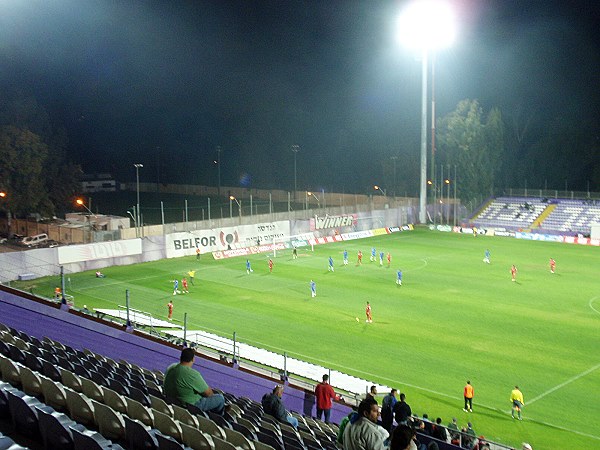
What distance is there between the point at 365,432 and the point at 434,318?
27079 mm

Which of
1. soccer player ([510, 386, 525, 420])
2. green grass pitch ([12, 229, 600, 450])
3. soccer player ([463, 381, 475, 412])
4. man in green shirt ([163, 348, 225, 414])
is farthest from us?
green grass pitch ([12, 229, 600, 450])

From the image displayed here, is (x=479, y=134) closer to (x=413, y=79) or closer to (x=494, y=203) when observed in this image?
(x=494, y=203)

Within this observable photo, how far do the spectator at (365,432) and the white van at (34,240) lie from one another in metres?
52.0

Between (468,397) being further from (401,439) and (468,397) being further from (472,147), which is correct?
(472,147)

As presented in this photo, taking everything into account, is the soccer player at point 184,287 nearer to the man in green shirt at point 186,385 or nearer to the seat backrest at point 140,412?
the man in green shirt at point 186,385

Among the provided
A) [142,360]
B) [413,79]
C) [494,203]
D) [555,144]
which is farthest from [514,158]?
[142,360]

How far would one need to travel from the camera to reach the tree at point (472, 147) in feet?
261

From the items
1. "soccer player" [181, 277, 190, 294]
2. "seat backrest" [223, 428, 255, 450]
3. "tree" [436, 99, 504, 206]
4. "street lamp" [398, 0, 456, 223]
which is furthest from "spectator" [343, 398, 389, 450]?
"tree" [436, 99, 504, 206]

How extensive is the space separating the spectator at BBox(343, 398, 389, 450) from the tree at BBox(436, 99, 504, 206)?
73.8m

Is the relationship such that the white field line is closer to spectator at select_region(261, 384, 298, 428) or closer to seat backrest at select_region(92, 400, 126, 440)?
spectator at select_region(261, 384, 298, 428)

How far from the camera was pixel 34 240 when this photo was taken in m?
55.8

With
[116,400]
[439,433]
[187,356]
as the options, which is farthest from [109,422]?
[439,433]

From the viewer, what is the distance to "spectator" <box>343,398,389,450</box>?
23.4 ft

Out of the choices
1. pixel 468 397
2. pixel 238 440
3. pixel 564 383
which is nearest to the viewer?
pixel 238 440
